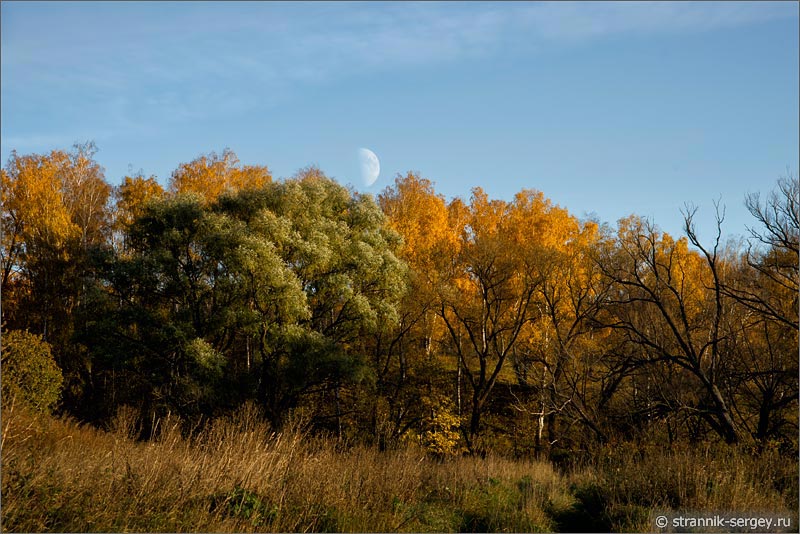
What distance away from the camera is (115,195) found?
3756 cm

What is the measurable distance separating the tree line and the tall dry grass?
6.07m

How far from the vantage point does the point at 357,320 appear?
86.2 ft

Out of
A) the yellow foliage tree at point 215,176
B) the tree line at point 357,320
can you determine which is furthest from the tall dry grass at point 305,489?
the yellow foliage tree at point 215,176

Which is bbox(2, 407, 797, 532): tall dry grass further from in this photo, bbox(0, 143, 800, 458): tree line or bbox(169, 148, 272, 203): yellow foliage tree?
bbox(169, 148, 272, 203): yellow foliage tree

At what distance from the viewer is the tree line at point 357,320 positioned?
832 inches

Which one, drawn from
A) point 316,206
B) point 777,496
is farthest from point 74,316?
point 777,496

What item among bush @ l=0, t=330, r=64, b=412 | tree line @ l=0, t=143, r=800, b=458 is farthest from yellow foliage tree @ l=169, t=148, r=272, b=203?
bush @ l=0, t=330, r=64, b=412

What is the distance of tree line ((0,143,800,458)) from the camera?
21.1 metres

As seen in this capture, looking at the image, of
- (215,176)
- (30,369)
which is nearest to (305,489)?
(30,369)

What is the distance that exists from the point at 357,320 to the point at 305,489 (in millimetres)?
16830

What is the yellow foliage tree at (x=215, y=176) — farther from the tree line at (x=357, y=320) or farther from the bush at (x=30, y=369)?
the bush at (x=30, y=369)

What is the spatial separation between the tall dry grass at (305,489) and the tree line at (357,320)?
607 centimetres

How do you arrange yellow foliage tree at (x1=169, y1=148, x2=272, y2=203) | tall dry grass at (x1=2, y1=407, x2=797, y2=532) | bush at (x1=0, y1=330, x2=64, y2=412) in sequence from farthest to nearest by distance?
yellow foliage tree at (x1=169, y1=148, x2=272, y2=203) < bush at (x1=0, y1=330, x2=64, y2=412) < tall dry grass at (x1=2, y1=407, x2=797, y2=532)

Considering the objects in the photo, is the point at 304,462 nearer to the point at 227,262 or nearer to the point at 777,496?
the point at 777,496
